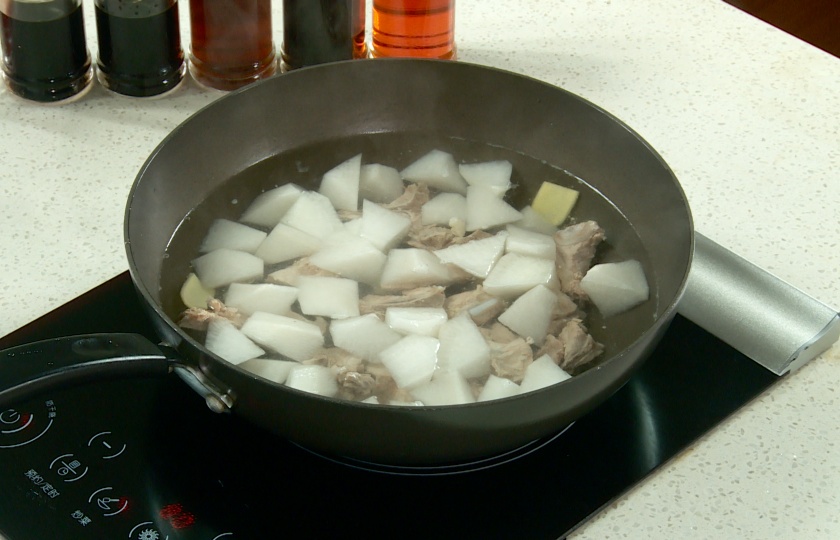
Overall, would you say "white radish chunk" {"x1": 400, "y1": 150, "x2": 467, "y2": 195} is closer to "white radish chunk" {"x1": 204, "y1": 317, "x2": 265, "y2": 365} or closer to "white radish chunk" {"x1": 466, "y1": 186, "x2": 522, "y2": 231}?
"white radish chunk" {"x1": 466, "y1": 186, "x2": 522, "y2": 231}

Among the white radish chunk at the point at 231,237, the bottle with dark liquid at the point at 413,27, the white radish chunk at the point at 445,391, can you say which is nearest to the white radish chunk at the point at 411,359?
the white radish chunk at the point at 445,391

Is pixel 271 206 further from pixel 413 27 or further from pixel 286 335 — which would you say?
pixel 413 27

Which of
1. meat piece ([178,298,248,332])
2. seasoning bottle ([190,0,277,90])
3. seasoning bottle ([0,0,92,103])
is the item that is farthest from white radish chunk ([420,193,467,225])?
seasoning bottle ([0,0,92,103])

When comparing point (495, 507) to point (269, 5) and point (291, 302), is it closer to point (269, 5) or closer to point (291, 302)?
point (291, 302)

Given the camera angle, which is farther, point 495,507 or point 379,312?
point 379,312

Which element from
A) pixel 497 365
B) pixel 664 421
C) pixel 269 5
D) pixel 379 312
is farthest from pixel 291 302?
pixel 269 5

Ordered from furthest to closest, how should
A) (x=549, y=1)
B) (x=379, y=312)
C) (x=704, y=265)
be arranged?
(x=549, y=1) → (x=704, y=265) → (x=379, y=312)
